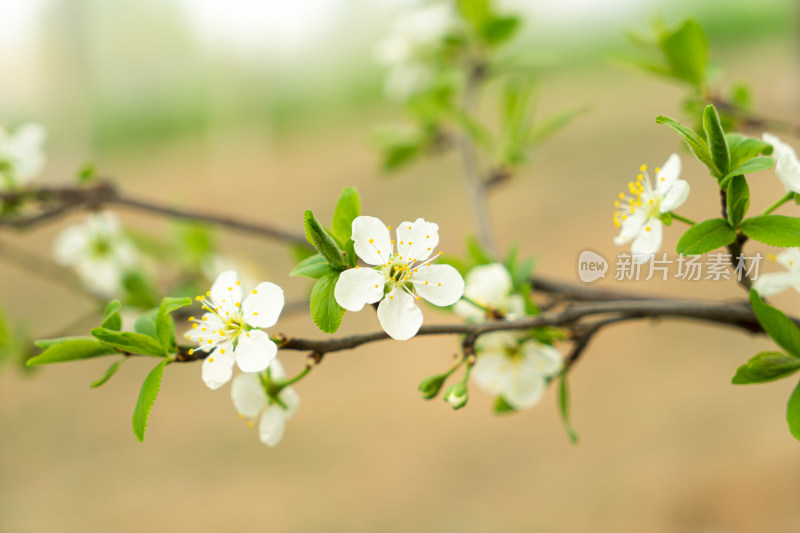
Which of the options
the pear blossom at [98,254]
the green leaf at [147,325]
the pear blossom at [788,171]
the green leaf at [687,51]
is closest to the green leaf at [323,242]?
the green leaf at [147,325]

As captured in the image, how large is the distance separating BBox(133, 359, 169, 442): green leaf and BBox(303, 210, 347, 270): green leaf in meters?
0.10

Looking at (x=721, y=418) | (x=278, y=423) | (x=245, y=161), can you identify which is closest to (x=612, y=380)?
(x=721, y=418)

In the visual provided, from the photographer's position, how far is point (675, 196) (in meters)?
0.32

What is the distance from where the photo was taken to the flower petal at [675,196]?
316 mm

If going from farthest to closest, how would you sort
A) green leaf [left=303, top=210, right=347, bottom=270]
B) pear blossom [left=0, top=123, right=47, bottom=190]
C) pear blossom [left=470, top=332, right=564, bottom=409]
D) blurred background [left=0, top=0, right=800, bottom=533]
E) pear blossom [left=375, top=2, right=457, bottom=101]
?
blurred background [left=0, top=0, right=800, bottom=533], pear blossom [left=375, top=2, right=457, bottom=101], pear blossom [left=0, top=123, right=47, bottom=190], pear blossom [left=470, top=332, right=564, bottom=409], green leaf [left=303, top=210, right=347, bottom=270]

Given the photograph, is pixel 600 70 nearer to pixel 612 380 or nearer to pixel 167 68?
pixel 612 380

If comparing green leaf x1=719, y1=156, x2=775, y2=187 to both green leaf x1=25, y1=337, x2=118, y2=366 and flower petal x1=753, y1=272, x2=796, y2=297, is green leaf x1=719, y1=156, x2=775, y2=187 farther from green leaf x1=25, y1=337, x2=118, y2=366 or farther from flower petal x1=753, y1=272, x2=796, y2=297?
green leaf x1=25, y1=337, x2=118, y2=366

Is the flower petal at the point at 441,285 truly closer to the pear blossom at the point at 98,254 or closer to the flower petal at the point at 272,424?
the flower petal at the point at 272,424

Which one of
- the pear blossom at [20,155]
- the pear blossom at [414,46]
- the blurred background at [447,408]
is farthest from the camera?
the blurred background at [447,408]

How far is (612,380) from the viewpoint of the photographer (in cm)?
191

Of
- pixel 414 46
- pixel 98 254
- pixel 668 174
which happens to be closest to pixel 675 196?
pixel 668 174

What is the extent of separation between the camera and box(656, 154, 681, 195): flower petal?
0.33m

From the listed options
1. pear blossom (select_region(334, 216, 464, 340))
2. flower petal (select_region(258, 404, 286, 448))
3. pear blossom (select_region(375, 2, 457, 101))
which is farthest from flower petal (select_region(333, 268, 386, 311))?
pear blossom (select_region(375, 2, 457, 101))

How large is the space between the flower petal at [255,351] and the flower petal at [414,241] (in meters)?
0.08
